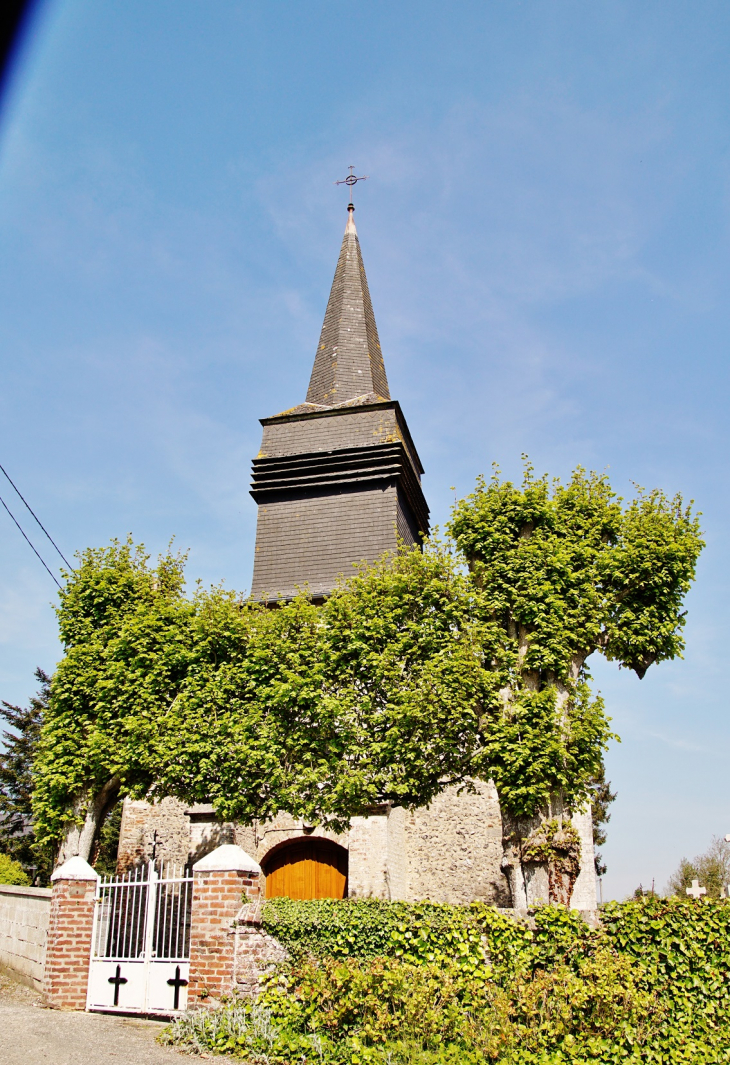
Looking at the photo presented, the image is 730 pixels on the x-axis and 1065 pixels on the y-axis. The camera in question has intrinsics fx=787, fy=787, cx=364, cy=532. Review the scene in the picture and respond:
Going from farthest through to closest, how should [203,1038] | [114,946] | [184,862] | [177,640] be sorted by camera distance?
[184,862], [177,640], [114,946], [203,1038]

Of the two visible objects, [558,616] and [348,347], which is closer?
[558,616]

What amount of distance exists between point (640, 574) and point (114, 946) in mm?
9263

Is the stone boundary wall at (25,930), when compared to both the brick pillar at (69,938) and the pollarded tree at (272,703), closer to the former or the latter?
the brick pillar at (69,938)

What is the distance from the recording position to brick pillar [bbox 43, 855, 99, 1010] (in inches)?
360

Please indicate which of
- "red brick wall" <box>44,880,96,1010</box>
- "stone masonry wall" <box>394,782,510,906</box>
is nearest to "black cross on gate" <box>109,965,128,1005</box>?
"red brick wall" <box>44,880,96,1010</box>

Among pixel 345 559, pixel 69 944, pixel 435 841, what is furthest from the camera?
pixel 345 559

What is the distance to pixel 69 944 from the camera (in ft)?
30.5

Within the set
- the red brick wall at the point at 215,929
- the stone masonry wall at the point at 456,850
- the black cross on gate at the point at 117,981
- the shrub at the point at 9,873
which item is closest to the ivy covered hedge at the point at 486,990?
the red brick wall at the point at 215,929

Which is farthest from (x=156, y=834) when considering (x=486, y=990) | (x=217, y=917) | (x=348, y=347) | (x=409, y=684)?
(x=348, y=347)

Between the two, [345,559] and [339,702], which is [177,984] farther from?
[345,559]

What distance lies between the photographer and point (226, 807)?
13195 millimetres

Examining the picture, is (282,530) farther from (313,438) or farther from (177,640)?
(177,640)

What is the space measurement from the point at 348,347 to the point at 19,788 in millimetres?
19097

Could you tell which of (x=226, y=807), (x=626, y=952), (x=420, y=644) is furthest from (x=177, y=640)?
(x=626, y=952)
